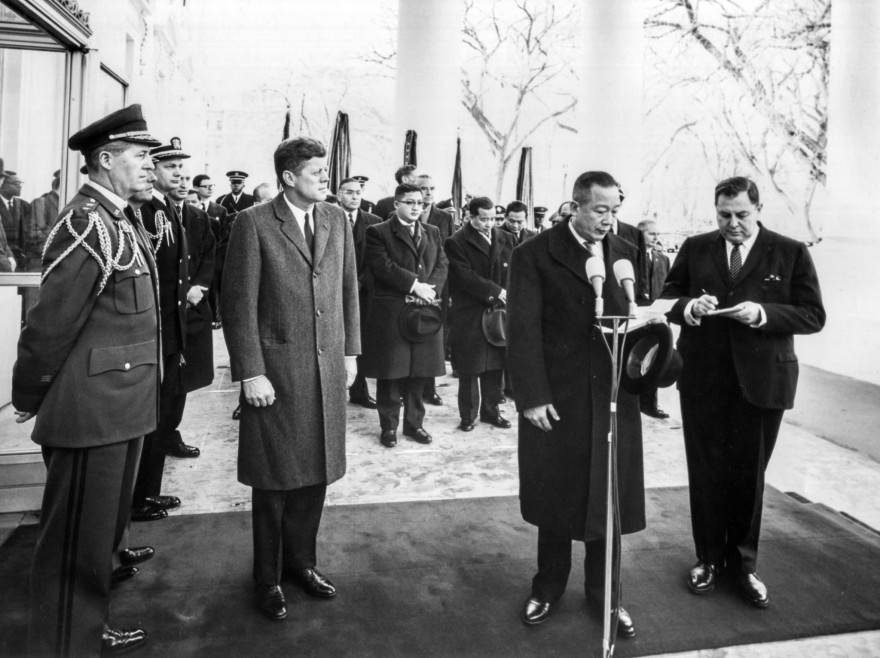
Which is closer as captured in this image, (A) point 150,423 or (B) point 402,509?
(A) point 150,423

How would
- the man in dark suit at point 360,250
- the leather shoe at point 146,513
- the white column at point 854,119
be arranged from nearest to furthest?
the leather shoe at point 146,513, the man in dark suit at point 360,250, the white column at point 854,119

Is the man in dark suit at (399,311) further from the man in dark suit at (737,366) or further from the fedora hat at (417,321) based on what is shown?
the man in dark suit at (737,366)

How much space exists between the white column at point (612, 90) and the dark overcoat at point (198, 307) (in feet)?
18.9

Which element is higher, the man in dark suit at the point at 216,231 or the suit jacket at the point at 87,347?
the man in dark suit at the point at 216,231

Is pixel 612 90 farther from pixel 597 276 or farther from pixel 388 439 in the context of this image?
pixel 597 276

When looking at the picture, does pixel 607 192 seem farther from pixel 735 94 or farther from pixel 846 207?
pixel 735 94

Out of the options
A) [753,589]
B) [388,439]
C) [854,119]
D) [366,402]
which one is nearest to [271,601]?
[753,589]

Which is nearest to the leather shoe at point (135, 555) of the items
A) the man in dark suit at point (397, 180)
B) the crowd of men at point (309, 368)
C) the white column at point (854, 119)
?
the crowd of men at point (309, 368)

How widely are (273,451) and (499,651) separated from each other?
100 centimetres

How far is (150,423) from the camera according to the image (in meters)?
2.11

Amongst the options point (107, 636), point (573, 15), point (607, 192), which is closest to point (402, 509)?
point (107, 636)

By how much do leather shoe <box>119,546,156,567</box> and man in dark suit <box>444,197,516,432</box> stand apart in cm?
258

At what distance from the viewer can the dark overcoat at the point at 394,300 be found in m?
4.66

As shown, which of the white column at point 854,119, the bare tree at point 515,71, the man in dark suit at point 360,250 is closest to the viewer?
the man in dark suit at point 360,250
